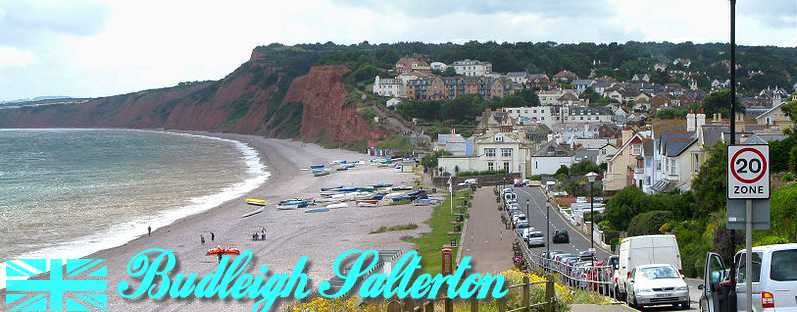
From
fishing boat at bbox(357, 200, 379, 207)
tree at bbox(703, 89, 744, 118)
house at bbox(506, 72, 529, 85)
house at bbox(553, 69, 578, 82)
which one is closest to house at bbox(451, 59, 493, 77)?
house at bbox(506, 72, 529, 85)

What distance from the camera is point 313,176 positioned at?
9969cm

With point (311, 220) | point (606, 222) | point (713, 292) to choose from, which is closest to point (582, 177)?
point (311, 220)

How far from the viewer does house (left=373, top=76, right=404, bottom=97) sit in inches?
6432

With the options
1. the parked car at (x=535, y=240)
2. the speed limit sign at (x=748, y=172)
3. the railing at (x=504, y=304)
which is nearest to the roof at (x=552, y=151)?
the parked car at (x=535, y=240)

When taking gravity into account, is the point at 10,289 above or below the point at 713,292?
below

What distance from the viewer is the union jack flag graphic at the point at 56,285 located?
31380 mm

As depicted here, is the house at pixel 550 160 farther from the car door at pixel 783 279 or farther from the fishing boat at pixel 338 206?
the car door at pixel 783 279

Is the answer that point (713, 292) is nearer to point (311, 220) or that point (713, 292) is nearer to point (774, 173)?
point (774, 173)

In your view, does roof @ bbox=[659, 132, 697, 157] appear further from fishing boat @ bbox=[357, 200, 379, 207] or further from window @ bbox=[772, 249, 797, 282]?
window @ bbox=[772, 249, 797, 282]

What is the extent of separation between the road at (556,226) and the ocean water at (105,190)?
20.2 meters

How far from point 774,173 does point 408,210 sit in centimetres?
3188

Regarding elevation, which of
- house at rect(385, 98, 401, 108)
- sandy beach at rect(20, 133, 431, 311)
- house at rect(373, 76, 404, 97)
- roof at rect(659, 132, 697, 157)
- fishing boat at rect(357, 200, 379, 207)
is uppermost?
house at rect(373, 76, 404, 97)

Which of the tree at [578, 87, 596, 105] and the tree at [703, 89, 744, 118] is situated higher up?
the tree at [578, 87, 596, 105]

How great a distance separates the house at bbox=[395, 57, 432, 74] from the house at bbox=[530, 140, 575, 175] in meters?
95.6
